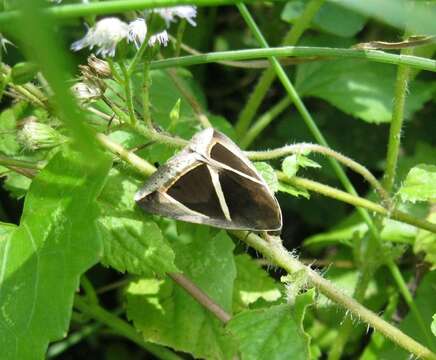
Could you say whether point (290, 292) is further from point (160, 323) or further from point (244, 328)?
point (160, 323)

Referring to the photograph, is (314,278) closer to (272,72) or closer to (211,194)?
(211,194)

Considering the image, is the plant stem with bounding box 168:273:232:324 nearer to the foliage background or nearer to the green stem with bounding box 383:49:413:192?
the foliage background

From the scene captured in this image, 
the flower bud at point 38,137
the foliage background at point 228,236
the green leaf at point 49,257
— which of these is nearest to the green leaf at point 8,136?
the foliage background at point 228,236

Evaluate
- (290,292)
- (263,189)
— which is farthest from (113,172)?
(290,292)

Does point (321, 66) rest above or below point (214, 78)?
above

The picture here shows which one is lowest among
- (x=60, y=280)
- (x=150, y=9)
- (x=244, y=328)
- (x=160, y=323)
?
(x=160, y=323)

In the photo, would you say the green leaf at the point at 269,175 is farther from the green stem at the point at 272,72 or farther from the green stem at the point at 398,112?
the green stem at the point at 272,72
